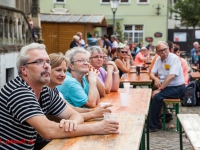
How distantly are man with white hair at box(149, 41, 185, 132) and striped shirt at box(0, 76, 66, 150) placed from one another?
5387mm

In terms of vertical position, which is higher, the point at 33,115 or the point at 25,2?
the point at 25,2

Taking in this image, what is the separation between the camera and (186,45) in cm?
4266

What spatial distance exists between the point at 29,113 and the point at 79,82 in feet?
7.65

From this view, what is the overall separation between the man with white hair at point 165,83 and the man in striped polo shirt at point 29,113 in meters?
5.14

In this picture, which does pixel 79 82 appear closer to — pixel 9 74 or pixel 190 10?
pixel 9 74

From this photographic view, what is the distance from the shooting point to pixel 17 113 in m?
3.70

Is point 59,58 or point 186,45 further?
point 186,45

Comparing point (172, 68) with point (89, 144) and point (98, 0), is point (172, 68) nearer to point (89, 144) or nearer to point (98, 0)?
point (89, 144)

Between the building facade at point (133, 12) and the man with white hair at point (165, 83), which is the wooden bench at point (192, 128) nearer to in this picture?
the man with white hair at point (165, 83)

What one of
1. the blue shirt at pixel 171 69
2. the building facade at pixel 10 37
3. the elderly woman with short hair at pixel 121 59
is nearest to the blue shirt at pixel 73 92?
the blue shirt at pixel 171 69

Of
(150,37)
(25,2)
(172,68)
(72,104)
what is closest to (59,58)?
(72,104)

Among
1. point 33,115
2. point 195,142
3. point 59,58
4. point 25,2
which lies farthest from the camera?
point 25,2

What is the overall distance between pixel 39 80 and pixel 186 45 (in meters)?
39.6

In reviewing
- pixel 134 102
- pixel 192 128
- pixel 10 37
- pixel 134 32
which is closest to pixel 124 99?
pixel 134 102
